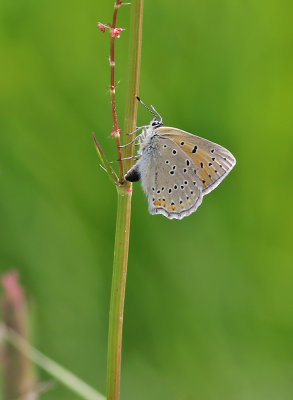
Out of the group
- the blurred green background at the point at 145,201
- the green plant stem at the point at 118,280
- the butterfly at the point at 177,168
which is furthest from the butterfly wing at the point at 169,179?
the blurred green background at the point at 145,201

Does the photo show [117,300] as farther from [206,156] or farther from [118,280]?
[206,156]

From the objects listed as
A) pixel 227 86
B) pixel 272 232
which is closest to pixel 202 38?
pixel 227 86

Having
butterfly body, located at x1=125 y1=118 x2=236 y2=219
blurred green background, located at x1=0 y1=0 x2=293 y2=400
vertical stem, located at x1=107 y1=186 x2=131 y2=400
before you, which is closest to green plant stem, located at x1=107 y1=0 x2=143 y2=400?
vertical stem, located at x1=107 y1=186 x2=131 y2=400

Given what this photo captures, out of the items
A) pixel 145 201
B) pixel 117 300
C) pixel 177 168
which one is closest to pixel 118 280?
pixel 117 300

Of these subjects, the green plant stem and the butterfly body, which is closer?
the green plant stem

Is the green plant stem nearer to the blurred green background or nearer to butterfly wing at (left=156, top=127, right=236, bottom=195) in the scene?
butterfly wing at (left=156, top=127, right=236, bottom=195)

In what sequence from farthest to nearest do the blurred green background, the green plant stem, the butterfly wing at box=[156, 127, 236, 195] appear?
the blurred green background → the butterfly wing at box=[156, 127, 236, 195] → the green plant stem

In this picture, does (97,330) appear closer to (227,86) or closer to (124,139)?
(227,86)
